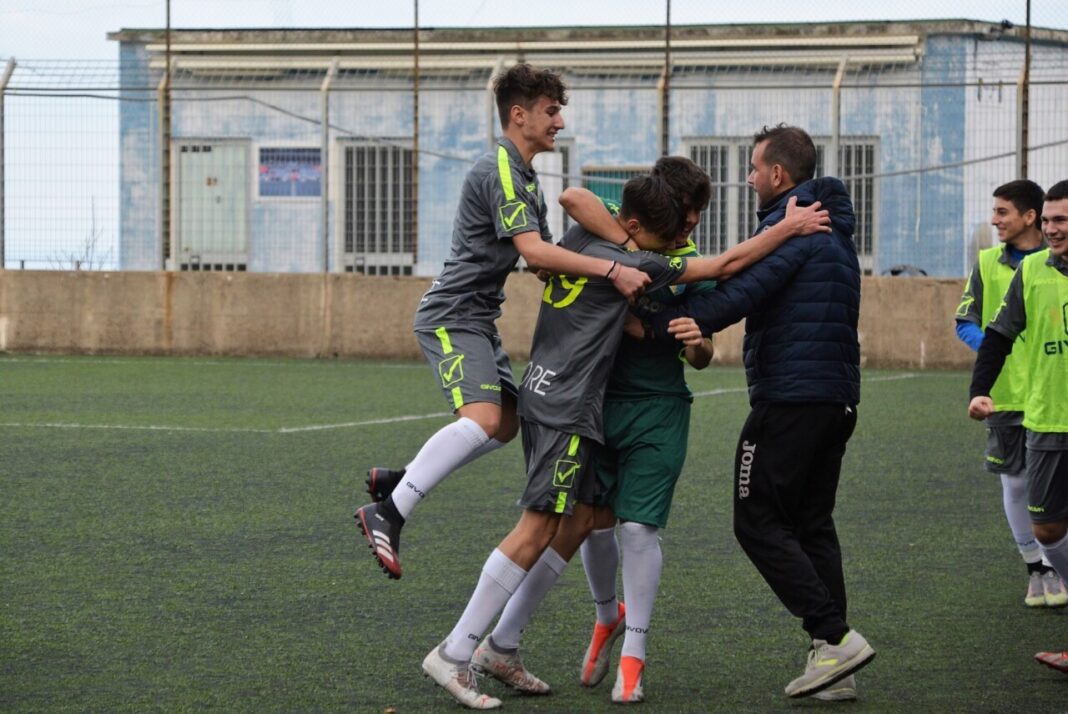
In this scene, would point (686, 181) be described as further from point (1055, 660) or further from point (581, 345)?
point (1055, 660)

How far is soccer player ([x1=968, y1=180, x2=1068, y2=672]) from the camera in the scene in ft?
17.9

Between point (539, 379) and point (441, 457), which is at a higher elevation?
point (539, 379)

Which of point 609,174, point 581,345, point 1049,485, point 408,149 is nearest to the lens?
point 581,345

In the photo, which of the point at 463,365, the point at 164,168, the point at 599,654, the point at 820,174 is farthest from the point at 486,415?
the point at 164,168

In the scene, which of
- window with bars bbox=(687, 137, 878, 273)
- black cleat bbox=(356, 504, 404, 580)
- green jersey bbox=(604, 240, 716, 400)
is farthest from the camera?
window with bars bbox=(687, 137, 878, 273)

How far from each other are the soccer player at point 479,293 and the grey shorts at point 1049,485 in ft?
5.76

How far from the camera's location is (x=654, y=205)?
5.02m

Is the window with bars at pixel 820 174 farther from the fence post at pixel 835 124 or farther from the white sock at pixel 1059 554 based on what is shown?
the white sock at pixel 1059 554

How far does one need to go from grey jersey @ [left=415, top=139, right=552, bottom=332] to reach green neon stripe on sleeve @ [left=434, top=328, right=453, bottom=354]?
0.02 m

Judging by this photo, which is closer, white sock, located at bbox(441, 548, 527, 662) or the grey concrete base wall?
white sock, located at bbox(441, 548, 527, 662)

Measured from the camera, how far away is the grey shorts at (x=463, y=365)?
5.55m

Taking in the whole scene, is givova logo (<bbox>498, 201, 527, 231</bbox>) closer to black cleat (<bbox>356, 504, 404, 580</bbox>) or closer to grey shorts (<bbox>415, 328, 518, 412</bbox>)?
grey shorts (<bbox>415, 328, 518, 412</bbox>)

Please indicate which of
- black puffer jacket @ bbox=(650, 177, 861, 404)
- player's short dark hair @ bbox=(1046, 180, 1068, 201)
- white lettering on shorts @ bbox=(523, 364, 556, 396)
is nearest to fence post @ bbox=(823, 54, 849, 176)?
player's short dark hair @ bbox=(1046, 180, 1068, 201)

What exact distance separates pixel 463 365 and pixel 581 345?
70cm
